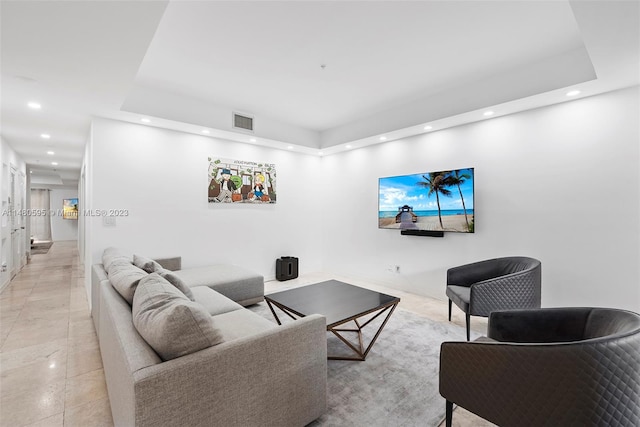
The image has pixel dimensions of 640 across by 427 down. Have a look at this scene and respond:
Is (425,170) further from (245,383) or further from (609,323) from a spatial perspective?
(245,383)

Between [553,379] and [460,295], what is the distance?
1.72 meters

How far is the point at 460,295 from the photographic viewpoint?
9.52 ft

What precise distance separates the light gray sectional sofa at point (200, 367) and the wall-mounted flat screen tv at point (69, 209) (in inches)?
529

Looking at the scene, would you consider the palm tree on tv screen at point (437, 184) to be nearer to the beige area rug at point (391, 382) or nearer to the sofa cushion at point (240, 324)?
the beige area rug at point (391, 382)

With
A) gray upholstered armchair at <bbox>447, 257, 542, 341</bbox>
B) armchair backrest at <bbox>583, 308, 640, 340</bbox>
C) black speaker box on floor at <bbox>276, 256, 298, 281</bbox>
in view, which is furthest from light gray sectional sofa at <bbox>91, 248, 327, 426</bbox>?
black speaker box on floor at <bbox>276, 256, 298, 281</bbox>

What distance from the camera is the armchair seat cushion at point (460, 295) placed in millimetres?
2752

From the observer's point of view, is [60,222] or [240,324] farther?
[60,222]

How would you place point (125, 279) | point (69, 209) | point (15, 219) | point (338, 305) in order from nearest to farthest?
point (125, 279), point (338, 305), point (15, 219), point (69, 209)

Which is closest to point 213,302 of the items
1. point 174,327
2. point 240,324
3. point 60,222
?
point 240,324

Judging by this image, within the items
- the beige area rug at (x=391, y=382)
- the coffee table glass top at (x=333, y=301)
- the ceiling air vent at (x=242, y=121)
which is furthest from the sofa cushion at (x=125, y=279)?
the ceiling air vent at (x=242, y=121)

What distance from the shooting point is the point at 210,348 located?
1.36 metres

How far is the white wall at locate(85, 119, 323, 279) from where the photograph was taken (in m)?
3.63

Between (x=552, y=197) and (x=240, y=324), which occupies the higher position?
(x=552, y=197)

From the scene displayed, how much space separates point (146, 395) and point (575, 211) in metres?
3.95
